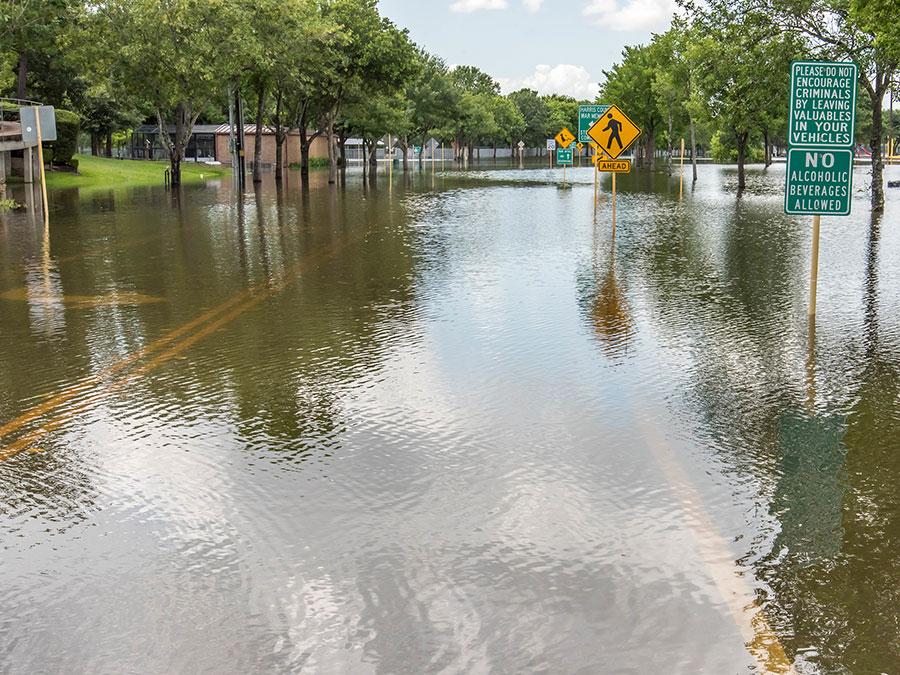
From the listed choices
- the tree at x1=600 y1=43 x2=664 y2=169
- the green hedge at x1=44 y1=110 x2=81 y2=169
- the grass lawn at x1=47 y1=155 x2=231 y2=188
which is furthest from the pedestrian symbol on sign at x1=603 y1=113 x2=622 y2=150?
the tree at x1=600 y1=43 x2=664 y2=169

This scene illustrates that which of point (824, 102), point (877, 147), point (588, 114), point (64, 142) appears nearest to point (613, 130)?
point (877, 147)

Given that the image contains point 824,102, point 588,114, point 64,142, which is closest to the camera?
point 824,102

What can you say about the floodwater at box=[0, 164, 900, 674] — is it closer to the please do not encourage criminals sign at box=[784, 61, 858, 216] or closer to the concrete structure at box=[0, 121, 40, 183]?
the please do not encourage criminals sign at box=[784, 61, 858, 216]

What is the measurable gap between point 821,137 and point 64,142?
5244 centimetres

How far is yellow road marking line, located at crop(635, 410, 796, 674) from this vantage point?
3914 millimetres

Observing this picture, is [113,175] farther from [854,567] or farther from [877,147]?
[854,567]

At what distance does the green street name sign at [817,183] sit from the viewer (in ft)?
35.0

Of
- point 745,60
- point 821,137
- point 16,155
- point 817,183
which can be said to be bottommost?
point 817,183

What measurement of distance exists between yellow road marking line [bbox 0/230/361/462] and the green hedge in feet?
145

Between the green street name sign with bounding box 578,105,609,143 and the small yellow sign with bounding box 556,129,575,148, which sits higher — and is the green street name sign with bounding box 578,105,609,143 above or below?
above

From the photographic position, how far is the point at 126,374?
28.9 ft

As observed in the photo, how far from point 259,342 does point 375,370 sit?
5.75 feet

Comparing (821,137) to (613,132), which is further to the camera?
(613,132)

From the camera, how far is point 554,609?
4.31m
